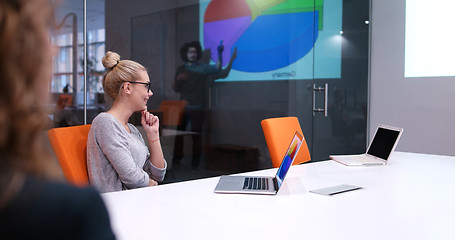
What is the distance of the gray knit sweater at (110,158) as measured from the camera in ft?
7.25

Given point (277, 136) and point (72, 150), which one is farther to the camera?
point (277, 136)

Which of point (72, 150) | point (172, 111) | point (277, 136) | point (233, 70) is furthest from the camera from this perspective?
point (233, 70)

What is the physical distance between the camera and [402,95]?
5.03m

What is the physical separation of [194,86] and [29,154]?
3.53m

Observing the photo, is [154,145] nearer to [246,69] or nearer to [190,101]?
[190,101]

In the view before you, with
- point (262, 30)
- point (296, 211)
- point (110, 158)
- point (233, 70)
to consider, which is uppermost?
point (262, 30)

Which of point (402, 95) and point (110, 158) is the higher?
point (402, 95)

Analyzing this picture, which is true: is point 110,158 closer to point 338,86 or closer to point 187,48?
point 187,48

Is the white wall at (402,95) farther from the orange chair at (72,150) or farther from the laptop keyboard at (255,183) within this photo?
the orange chair at (72,150)

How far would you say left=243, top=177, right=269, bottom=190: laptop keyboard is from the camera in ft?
6.43

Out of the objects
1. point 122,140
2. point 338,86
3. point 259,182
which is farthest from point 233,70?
point 259,182

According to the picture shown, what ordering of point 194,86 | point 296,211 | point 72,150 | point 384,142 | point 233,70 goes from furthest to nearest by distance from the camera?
point 233,70 < point 194,86 < point 384,142 < point 72,150 < point 296,211

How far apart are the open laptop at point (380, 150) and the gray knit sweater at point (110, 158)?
56.5 inches

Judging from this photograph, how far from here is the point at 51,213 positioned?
1.45 feet
